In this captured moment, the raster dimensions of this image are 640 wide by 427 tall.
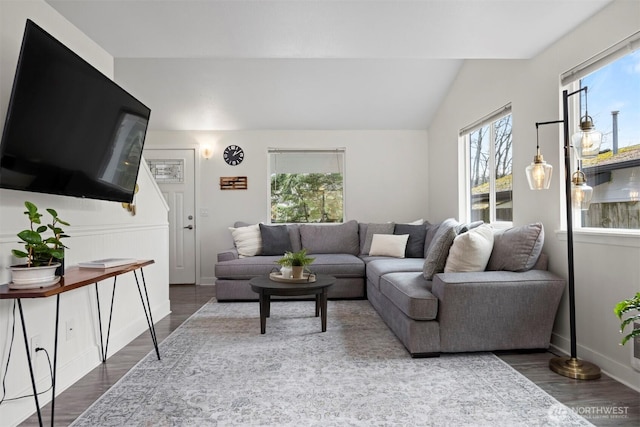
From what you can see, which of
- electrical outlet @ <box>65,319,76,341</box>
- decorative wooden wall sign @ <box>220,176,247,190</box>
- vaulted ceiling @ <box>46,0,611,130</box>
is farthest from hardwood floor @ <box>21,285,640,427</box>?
decorative wooden wall sign @ <box>220,176,247,190</box>

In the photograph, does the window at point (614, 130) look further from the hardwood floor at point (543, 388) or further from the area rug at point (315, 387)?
the area rug at point (315, 387)

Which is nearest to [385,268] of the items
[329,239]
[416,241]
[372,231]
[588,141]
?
[416,241]

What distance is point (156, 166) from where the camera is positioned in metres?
5.21

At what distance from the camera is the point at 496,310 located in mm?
2418

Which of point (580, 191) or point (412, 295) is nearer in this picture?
point (580, 191)

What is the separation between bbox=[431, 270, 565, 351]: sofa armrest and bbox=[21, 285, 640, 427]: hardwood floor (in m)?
0.15

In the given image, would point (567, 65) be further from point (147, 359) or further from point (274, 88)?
point (147, 359)

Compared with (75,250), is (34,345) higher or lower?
lower

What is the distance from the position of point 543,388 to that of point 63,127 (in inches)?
113

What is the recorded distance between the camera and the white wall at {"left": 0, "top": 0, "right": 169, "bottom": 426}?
1.73 metres

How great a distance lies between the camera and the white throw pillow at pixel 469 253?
8.55 ft

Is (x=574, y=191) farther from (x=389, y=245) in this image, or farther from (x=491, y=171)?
(x=389, y=245)

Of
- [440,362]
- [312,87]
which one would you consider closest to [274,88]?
[312,87]

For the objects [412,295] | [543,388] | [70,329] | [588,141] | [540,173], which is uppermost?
[588,141]
